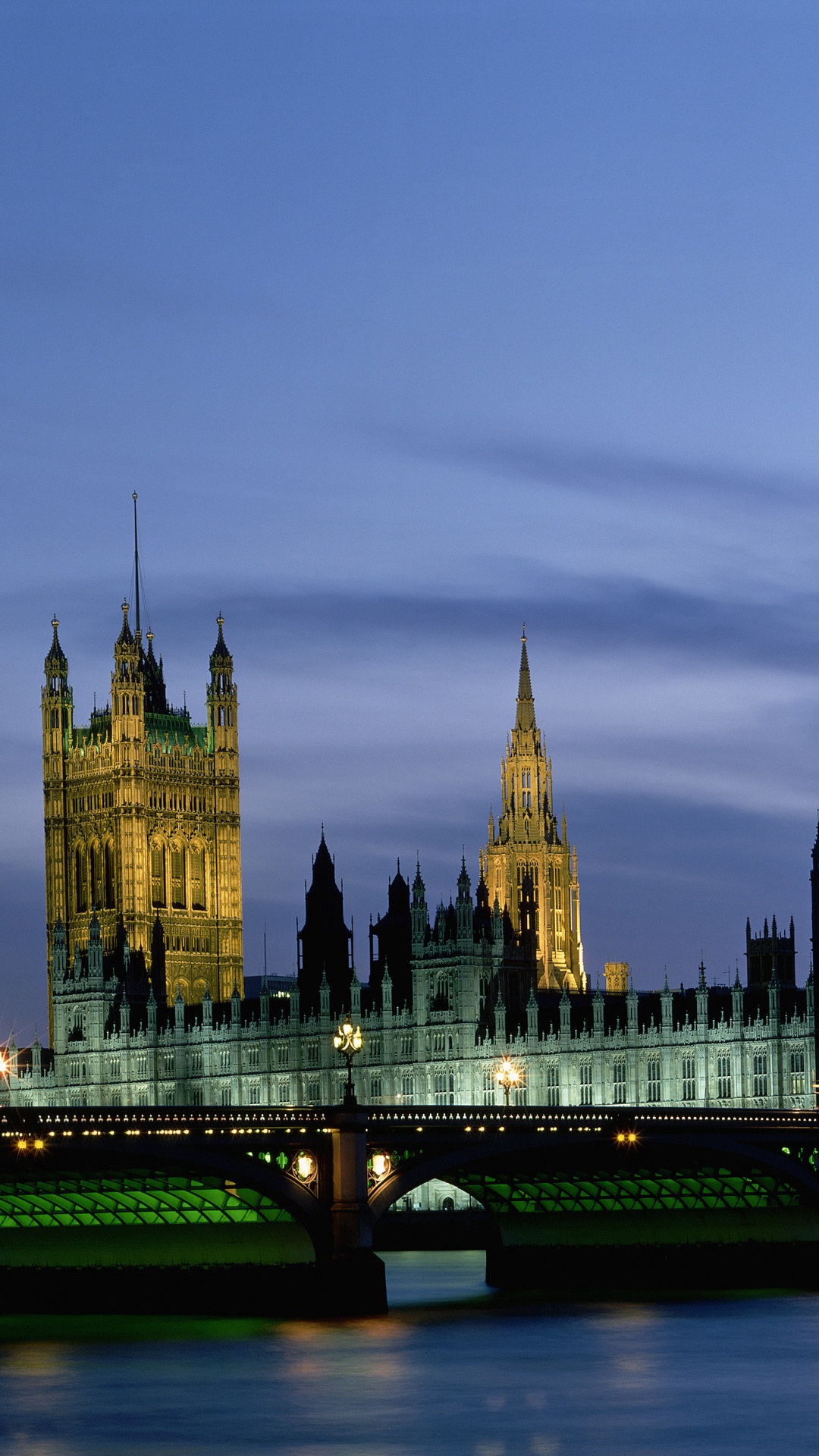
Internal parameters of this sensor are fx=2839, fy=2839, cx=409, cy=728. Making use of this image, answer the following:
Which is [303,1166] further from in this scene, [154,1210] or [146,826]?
[146,826]

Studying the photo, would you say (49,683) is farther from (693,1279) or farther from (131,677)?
(693,1279)

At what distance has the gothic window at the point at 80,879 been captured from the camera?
18438 cm

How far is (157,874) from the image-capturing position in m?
183

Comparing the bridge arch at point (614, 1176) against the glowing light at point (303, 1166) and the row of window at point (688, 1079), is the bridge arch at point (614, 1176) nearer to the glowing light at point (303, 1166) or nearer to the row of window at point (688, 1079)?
the glowing light at point (303, 1166)

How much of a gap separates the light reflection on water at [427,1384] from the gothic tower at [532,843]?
95492 millimetres

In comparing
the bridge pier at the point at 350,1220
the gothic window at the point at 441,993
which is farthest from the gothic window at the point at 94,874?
the bridge pier at the point at 350,1220

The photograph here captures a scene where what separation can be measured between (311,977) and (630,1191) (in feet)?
201

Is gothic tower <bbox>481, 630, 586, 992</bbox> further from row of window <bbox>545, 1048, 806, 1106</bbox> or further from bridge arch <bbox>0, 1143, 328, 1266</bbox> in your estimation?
bridge arch <bbox>0, 1143, 328, 1266</bbox>

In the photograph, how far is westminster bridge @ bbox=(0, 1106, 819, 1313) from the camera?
77438mm

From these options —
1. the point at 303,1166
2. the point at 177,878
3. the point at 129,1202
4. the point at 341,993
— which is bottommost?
the point at 129,1202

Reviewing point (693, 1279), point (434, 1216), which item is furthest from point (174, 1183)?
point (434, 1216)

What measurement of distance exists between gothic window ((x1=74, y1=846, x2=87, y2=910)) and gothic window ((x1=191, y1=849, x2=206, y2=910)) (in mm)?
6926

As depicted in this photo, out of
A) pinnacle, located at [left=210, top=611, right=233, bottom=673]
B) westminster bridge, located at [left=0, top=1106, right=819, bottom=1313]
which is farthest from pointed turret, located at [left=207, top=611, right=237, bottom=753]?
westminster bridge, located at [left=0, top=1106, right=819, bottom=1313]

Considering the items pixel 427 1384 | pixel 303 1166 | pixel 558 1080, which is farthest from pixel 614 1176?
pixel 558 1080
